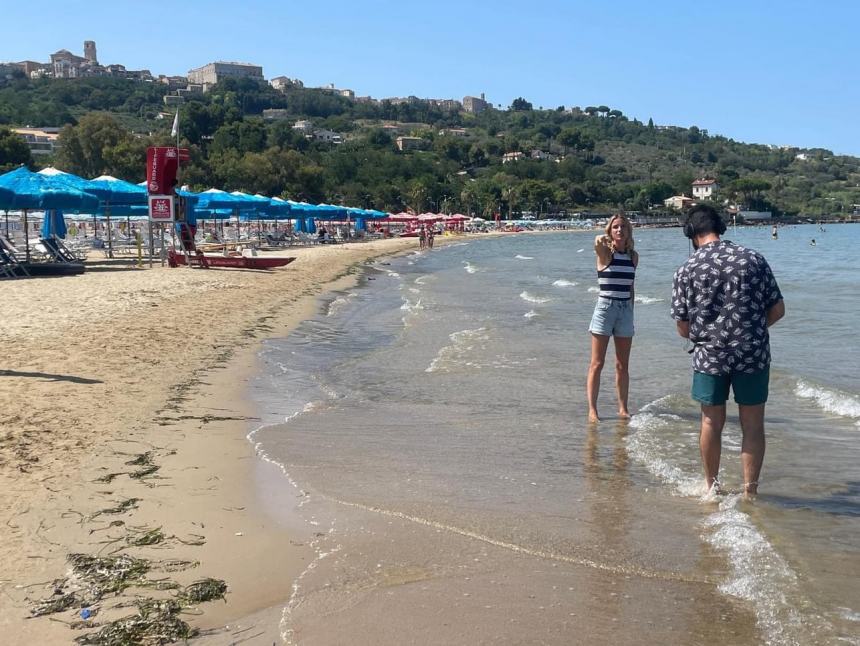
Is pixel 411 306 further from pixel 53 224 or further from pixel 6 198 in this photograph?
pixel 53 224

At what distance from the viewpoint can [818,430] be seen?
21.5 feet

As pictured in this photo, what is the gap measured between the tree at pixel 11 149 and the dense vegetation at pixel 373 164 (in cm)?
12

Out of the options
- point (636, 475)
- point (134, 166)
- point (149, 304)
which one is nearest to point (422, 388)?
point (636, 475)

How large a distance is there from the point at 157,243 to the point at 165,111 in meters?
141

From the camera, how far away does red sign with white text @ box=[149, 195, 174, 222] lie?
70.4 ft

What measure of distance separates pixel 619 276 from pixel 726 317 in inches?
90.9

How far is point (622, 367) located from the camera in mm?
6734

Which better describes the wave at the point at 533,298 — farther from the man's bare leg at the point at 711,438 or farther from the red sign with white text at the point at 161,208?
the man's bare leg at the point at 711,438

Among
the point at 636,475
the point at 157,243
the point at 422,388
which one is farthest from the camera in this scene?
the point at 157,243

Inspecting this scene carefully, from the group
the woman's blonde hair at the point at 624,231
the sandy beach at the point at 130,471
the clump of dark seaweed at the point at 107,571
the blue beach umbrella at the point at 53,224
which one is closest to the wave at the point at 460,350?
the sandy beach at the point at 130,471

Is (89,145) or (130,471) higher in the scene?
(89,145)

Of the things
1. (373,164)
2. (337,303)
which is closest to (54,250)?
(337,303)

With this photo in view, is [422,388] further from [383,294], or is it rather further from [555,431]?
[383,294]

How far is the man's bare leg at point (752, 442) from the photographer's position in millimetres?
4484
